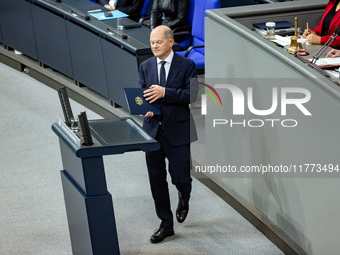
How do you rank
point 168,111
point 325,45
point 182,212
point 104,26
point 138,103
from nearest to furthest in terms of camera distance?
point 138,103 → point 168,111 → point 325,45 → point 182,212 → point 104,26

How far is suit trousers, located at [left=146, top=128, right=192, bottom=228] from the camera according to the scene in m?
5.12

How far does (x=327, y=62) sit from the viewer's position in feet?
16.8

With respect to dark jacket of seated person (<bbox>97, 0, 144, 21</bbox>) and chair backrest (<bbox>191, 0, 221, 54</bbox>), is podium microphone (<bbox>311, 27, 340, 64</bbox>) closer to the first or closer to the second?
chair backrest (<bbox>191, 0, 221, 54</bbox>)

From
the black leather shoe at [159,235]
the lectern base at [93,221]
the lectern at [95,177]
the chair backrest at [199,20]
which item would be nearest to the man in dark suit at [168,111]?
the black leather shoe at [159,235]

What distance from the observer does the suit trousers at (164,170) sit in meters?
5.12

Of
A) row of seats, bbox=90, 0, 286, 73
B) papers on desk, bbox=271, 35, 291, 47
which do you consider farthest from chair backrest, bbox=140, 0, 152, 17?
papers on desk, bbox=271, 35, 291, 47

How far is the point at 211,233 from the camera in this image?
215 inches

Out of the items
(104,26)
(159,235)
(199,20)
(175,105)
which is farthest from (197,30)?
(159,235)

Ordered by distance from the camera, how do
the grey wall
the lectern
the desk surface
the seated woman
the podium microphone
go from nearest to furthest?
the lectern, the grey wall, the podium microphone, the seated woman, the desk surface

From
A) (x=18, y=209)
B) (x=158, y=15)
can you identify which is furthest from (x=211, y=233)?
(x=158, y=15)

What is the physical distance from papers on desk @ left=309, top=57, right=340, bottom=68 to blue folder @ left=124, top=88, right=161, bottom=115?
121 centimetres

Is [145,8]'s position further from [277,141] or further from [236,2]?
[277,141]

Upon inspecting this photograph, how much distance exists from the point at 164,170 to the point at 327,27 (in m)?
1.90

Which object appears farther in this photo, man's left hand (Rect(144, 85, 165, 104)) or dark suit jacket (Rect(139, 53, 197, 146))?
dark suit jacket (Rect(139, 53, 197, 146))
